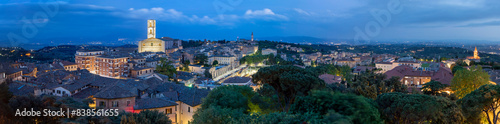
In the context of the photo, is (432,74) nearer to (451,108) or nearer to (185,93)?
(451,108)

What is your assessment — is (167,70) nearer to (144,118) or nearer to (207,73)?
(207,73)

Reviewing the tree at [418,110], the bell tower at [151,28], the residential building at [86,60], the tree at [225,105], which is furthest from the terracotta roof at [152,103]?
the bell tower at [151,28]

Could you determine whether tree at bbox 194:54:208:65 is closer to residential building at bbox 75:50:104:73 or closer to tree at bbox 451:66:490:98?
residential building at bbox 75:50:104:73

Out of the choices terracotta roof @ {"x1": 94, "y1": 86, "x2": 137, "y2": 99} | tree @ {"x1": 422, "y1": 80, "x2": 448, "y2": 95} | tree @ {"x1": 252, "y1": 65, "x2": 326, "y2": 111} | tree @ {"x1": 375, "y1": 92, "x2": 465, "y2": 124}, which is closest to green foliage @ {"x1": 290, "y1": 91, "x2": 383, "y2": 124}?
tree @ {"x1": 375, "y1": 92, "x2": 465, "y2": 124}

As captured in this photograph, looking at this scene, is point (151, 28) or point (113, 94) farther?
point (151, 28)

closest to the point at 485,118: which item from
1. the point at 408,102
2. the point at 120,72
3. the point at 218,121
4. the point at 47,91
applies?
the point at 408,102

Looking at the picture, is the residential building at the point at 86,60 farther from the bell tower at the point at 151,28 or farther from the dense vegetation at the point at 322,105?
the dense vegetation at the point at 322,105

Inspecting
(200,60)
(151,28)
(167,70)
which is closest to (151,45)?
(151,28)
